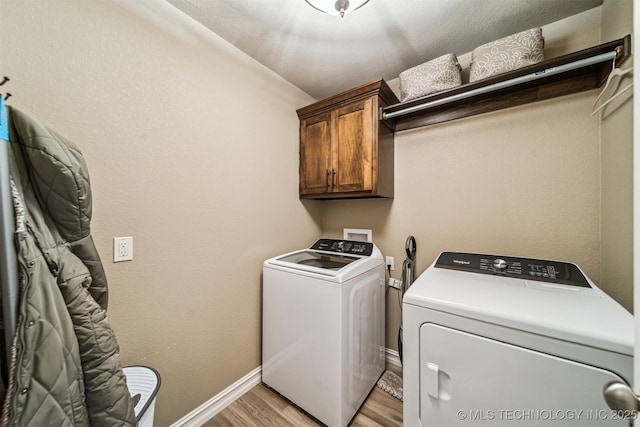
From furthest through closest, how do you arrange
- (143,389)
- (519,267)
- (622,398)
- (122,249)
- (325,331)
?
1. (325,331)
2. (519,267)
3. (122,249)
4. (143,389)
5. (622,398)

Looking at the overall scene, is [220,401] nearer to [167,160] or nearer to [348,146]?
[167,160]

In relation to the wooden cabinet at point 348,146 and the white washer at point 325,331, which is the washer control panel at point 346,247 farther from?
the wooden cabinet at point 348,146

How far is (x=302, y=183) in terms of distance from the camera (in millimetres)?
2189

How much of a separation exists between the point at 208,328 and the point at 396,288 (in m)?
1.52

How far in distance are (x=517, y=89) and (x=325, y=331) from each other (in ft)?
6.59

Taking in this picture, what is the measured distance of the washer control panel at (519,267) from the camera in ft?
3.80

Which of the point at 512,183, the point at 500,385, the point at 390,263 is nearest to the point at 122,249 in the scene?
the point at 500,385

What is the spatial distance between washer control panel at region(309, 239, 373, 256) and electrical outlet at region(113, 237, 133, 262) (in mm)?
1399

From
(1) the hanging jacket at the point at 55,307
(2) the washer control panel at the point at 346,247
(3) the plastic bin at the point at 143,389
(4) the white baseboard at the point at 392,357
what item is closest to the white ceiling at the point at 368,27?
(1) the hanging jacket at the point at 55,307

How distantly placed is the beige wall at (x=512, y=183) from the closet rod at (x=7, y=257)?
6.63 ft

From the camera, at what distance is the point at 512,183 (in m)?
1.52

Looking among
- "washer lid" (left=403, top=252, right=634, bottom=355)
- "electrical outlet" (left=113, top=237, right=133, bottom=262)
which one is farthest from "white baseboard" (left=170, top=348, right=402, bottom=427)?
"washer lid" (left=403, top=252, right=634, bottom=355)

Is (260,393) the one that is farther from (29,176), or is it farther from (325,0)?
(325,0)

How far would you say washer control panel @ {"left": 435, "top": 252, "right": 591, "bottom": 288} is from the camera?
→ 1.16 m
